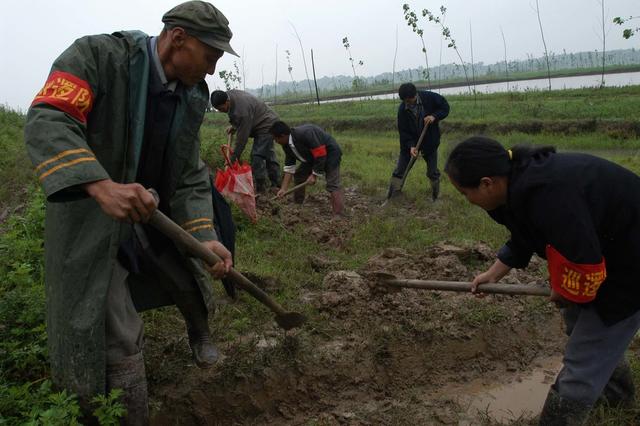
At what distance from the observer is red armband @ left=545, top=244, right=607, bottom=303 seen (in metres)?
2.04

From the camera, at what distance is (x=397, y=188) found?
292 inches

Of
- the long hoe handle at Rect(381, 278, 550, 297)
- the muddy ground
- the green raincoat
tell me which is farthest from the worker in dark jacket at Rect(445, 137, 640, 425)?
the green raincoat

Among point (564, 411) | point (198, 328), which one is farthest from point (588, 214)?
point (198, 328)

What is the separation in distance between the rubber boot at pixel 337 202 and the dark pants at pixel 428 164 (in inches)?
39.8

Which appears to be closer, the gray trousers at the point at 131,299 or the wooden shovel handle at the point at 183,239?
the wooden shovel handle at the point at 183,239

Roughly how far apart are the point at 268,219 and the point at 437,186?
249cm

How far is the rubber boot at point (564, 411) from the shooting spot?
2.37 meters

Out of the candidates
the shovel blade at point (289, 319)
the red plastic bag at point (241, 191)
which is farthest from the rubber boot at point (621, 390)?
the red plastic bag at point (241, 191)

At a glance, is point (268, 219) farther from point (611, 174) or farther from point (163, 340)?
point (611, 174)

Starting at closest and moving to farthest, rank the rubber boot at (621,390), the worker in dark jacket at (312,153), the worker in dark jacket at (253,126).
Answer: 1. the rubber boot at (621,390)
2. the worker in dark jacket at (312,153)
3. the worker in dark jacket at (253,126)

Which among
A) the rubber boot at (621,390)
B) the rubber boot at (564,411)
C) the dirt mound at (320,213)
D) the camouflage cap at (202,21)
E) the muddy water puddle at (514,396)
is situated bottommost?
the muddy water puddle at (514,396)

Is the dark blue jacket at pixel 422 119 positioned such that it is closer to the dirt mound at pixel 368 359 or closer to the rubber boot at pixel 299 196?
the rubber boot at pixel 299 196

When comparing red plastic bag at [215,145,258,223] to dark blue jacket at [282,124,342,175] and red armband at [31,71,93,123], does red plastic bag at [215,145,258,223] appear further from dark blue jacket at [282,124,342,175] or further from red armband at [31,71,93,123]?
red armband at [31,71,93,123]

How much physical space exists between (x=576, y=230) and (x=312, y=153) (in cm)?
476
